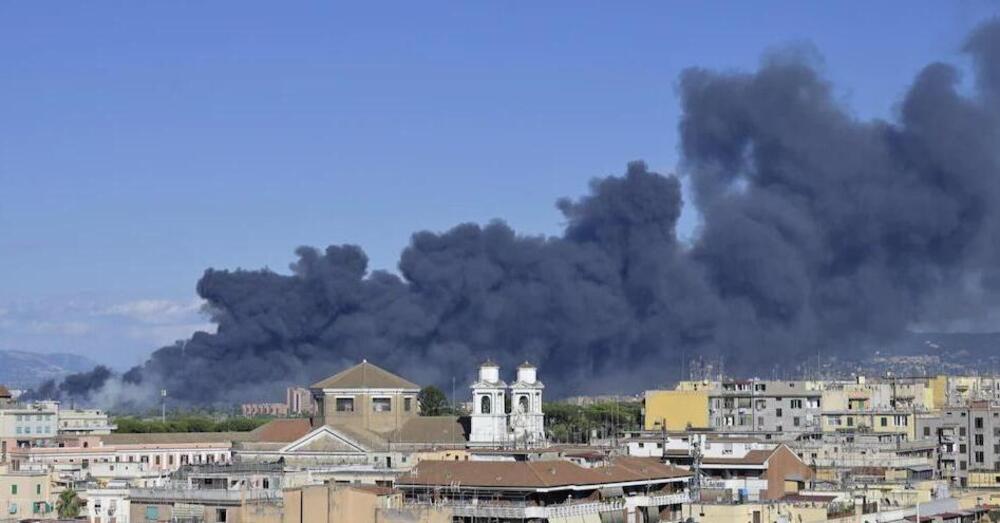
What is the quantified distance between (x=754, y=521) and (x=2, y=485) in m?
21.2

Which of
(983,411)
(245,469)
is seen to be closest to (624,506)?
(245,469)

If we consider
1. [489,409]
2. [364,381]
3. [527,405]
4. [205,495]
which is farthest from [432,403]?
[205,495]

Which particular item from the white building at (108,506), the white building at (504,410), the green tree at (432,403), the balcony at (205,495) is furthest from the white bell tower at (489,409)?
the balcony at (205,495)

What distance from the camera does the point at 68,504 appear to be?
162 feet

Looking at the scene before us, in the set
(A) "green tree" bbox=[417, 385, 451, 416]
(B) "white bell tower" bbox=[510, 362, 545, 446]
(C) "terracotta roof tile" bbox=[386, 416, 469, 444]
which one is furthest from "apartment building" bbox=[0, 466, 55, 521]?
(A) "green tree" bbox=[417, 385, 451, 416]

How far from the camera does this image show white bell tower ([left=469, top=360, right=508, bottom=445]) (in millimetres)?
70688

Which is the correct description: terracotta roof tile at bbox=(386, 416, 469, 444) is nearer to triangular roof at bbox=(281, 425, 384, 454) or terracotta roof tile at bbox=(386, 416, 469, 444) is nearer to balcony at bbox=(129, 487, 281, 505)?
triangular roof at bbox=(281, 425, 384, 454)

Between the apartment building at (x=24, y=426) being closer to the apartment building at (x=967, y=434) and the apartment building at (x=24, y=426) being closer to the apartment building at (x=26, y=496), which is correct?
the apartment building at (x=26, y=496)

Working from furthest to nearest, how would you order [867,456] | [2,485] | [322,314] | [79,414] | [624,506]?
[322,314] → [79,414] → [867,456] → [2,485] → [624,506]

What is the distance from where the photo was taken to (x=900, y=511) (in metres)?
42.8

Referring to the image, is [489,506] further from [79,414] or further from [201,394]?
[201,394]

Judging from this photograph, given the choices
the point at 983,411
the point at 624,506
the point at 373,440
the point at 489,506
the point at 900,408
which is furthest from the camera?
the point at 900,408

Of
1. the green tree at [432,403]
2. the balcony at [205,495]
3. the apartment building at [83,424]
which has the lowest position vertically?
the balcony at [205,495]

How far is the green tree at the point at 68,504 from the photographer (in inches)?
1916
